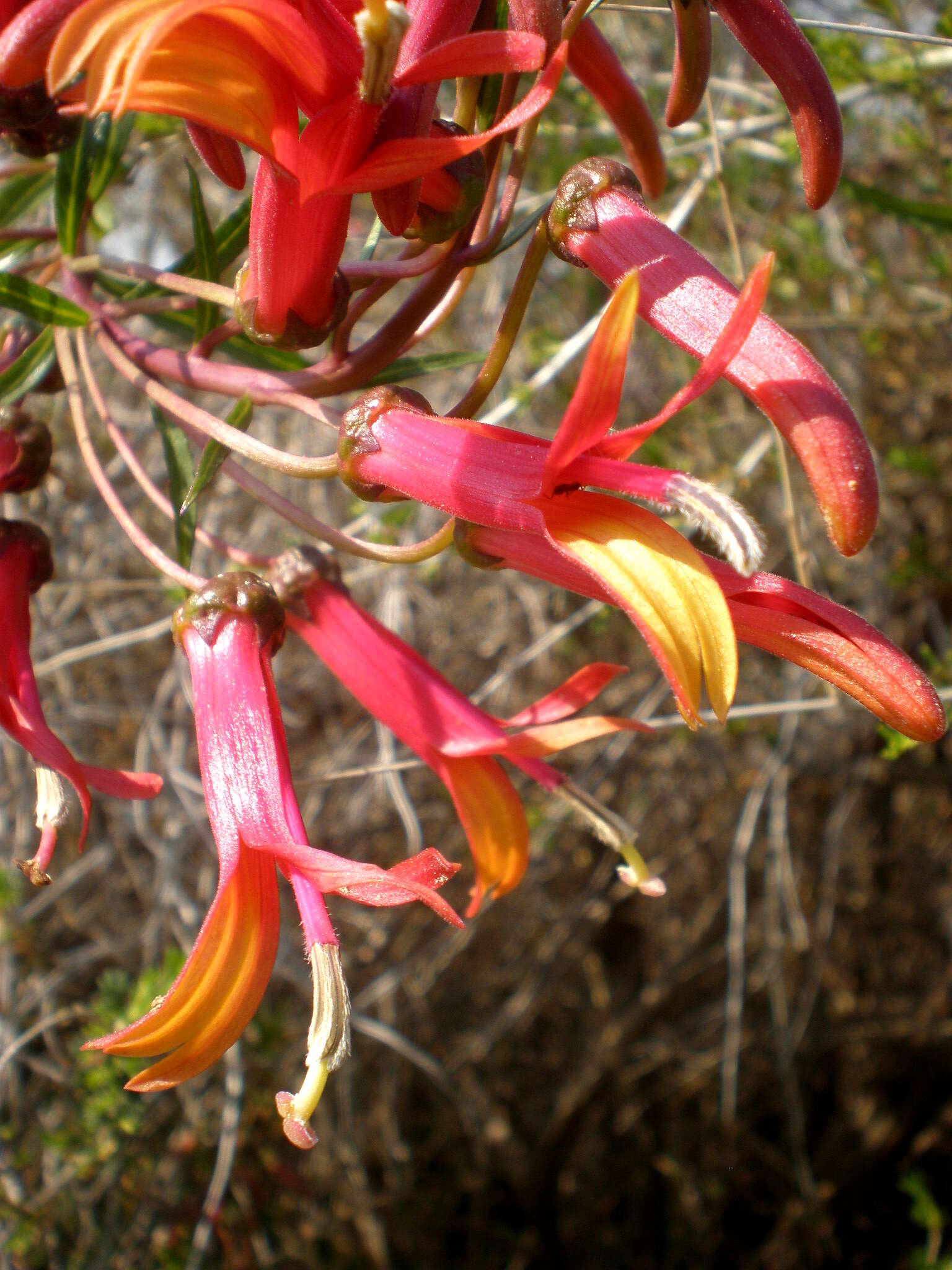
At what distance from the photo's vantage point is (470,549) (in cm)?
79

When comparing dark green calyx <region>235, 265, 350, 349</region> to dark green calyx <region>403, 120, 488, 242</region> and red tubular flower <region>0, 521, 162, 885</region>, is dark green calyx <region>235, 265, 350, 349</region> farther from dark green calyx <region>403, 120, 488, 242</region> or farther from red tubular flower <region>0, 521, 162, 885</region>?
red tubular flower <region>0, 521, 162, 885</region>

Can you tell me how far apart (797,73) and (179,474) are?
615mm

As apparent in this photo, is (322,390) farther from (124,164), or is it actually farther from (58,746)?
(124,164)

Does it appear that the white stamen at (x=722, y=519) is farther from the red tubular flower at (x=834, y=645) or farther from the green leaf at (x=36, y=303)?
the green leaf at (x=36, y=303)

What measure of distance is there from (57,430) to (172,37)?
221cm

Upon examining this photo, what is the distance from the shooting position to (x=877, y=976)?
10.3 feet

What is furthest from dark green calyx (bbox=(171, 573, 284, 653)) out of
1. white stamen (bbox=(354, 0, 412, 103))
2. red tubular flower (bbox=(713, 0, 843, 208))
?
red tubular flower (bbox=(713, 0, 843, 208))

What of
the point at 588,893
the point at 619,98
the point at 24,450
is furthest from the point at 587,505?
the point at 588,893

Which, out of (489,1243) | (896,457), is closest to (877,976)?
(489,1243)

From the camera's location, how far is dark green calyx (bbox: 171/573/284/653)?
2.87ft

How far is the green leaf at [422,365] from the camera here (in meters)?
0.99

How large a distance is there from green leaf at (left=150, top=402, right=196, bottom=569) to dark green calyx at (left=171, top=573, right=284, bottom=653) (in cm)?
8

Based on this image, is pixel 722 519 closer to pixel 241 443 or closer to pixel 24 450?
pixel 241 443

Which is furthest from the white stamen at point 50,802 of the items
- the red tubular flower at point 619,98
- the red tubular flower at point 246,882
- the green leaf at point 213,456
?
the red tubular flower at point 619,98
